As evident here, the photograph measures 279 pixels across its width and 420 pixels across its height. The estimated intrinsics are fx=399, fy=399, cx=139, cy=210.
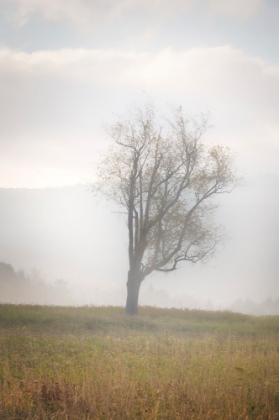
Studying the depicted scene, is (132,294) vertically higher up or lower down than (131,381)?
higher up

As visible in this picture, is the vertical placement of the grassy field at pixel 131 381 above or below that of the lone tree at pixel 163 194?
below

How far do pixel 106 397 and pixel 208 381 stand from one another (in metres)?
2.69

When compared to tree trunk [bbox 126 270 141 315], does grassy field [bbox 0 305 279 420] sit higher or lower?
lower

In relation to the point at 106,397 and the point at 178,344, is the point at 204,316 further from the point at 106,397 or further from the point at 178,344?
the point at 106,397

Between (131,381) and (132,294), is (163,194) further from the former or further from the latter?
(131,381)

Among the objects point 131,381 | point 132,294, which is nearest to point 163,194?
point 132,294

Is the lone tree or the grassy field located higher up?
the lone tree

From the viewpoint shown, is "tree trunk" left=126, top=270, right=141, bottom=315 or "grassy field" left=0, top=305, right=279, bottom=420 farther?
"tree trunk" left=126, top=270, right=141, bottom=315

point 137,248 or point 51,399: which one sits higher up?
point 137,248

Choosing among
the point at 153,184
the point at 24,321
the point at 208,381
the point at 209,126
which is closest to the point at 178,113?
the point at 209,126

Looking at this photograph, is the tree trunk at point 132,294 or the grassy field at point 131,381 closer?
the grassy field at point 131,381

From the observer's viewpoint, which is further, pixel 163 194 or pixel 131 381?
pixel 163 194

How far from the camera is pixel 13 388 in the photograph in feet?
27.9

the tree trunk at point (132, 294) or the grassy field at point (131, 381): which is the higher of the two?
the tree trunk at point (132, 294)
